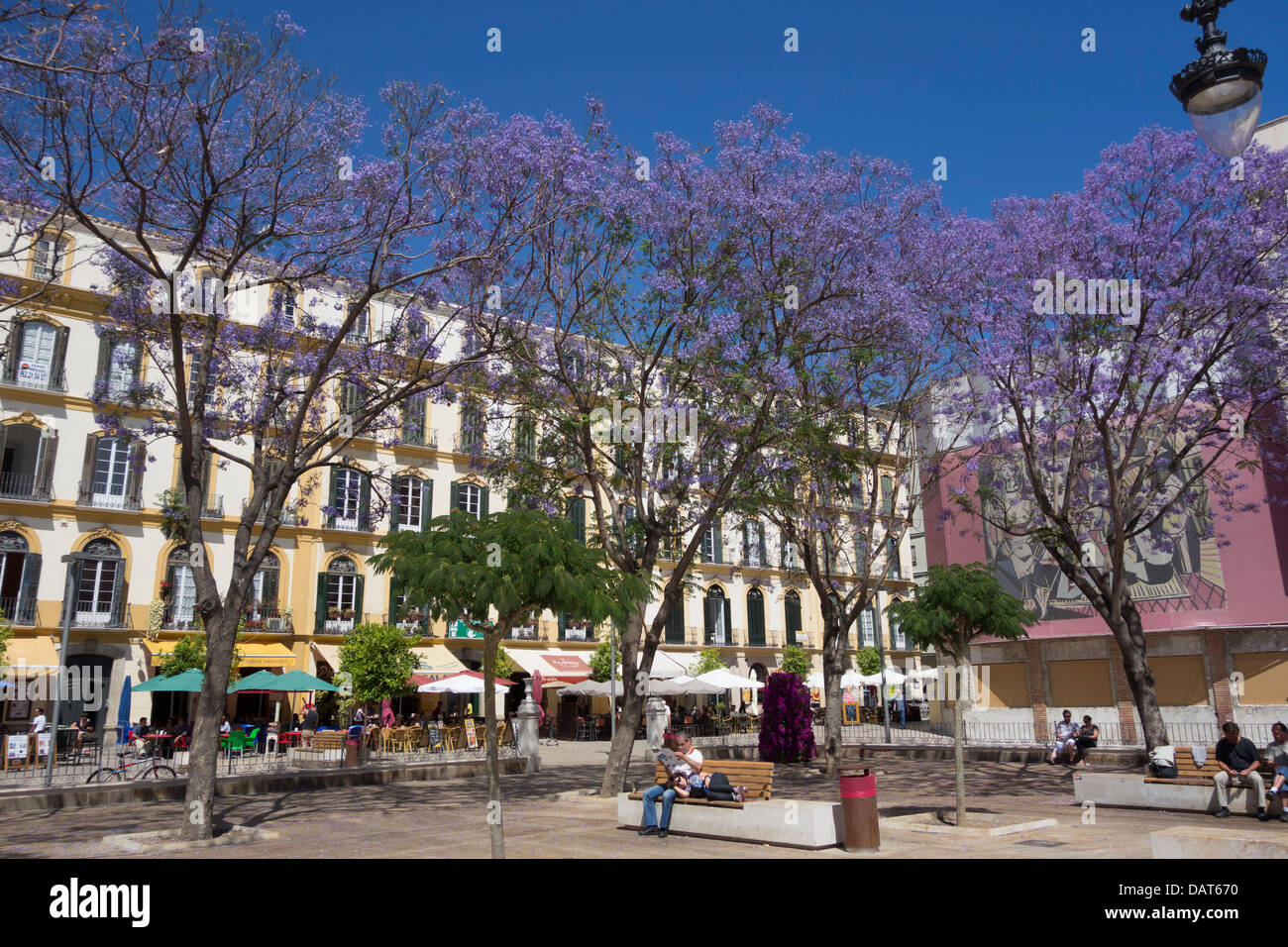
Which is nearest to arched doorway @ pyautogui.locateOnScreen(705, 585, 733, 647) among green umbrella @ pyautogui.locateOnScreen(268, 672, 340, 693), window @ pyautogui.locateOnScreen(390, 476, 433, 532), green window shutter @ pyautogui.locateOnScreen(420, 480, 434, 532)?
green window shutter @ pyautogui.locateOnScreen(420, 480, 434, 532)

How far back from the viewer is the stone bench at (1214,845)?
268 inches

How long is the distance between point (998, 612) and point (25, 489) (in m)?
29.6

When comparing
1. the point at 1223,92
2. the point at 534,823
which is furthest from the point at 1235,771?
the point at 1223,92

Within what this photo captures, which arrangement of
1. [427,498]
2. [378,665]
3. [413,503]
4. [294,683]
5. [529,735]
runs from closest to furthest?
[529,735], [294,683], [378,665], [413,503], [427,498]

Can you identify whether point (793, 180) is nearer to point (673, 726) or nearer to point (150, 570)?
point (673, 726)

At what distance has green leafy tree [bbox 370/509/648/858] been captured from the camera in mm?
8734

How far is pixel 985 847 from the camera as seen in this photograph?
1028 cm

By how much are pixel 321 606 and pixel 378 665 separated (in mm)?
8743

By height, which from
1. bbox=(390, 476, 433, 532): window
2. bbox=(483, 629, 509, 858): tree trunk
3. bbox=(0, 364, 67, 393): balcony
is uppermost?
bbox=(0, 364, 67, 393): balcony

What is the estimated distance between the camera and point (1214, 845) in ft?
23.1

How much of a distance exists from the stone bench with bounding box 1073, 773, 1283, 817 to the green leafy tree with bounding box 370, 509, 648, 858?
8754 millimetres

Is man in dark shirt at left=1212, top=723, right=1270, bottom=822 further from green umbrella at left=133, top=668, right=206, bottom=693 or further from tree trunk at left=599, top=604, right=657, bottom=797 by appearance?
green umbrella at left=133, top=668, right=206, bottom=693

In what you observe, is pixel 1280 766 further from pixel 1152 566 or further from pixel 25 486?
pixel 25 486
